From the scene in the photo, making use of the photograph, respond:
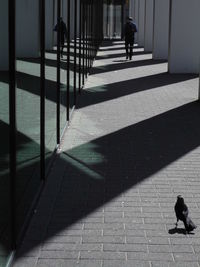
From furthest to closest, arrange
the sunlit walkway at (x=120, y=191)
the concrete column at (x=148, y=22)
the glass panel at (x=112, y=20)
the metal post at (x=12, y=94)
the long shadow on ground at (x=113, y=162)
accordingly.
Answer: the glass panel at (x=112, y=20) → the concrete column at (x=148, y=22) → the long shadow on ground at (x=113, y=162) → the sunlit walkway at (x=120, y=191) → the metal post at (x=12, y=94)

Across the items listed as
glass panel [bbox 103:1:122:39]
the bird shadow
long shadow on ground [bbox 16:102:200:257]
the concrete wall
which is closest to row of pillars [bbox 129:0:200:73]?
the concrete wall

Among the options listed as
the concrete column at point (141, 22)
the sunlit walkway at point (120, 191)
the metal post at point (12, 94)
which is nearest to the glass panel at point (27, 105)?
the sunlit walkway at point (120, 191)

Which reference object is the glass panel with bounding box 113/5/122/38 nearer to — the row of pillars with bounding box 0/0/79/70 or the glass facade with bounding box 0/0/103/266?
the glass facade with bounding box 0/0/103/266

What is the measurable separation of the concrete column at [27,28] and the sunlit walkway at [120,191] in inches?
56.5

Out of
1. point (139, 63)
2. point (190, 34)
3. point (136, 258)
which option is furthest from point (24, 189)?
point (139, 63)

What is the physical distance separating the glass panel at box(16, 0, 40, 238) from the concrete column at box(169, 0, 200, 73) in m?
13.6

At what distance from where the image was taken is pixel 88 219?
514cm

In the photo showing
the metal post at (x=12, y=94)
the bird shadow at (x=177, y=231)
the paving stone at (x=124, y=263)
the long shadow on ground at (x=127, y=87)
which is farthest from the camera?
the long shadow on ground at (x=127, y=87)

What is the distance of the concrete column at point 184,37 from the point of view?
19266 millimetres

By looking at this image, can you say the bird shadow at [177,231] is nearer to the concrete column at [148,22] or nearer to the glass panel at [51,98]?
the glass panel at [51,98]

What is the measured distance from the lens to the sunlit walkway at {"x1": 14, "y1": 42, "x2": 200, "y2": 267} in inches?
171

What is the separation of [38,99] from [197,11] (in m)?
13.9

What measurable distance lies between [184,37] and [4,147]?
15.9 metres

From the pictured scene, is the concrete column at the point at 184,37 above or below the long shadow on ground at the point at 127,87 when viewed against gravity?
above
